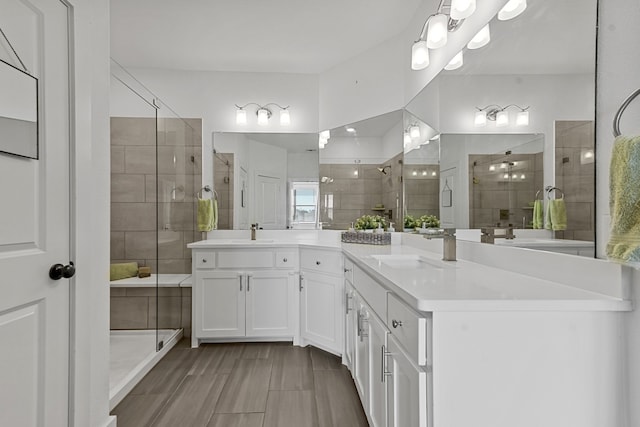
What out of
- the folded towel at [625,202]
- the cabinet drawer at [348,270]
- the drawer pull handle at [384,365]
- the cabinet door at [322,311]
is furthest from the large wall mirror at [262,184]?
the folded towel at [625,202]

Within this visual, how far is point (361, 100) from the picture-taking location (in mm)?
3121

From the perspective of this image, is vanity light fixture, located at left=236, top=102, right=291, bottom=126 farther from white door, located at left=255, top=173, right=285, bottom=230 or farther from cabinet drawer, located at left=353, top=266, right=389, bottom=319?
cabinet drawer, located at left=353, top=266, right=389, bottom=319

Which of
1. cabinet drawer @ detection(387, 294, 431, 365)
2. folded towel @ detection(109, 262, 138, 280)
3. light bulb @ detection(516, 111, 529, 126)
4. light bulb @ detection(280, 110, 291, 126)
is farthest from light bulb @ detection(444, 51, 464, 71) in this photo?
folded towel @ detection(109, 262, 138, 280)

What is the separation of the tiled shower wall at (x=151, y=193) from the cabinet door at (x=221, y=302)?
415mm

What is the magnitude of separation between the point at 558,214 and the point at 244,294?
2361mm

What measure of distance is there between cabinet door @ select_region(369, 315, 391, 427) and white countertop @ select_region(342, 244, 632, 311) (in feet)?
0.76

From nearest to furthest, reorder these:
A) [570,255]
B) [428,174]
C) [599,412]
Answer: [599,412], [570,255], [428,174]

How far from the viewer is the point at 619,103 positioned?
95 cm

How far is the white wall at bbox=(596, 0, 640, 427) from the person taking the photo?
883mm

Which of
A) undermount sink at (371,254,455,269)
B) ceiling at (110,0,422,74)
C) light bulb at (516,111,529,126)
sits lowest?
undermount sink at (371,254,455,269)

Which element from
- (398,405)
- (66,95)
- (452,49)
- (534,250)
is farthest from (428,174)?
(66,95)

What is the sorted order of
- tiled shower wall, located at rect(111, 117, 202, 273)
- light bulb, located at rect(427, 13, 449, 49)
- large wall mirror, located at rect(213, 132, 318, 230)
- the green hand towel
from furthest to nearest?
large wall mirror, located at rect(213, 132, 318, 230) < tiled shower wall, located at rect(111, 117, 202, 273) < light bulb, located at rect(427, 13, 449, 49) < the green hand towel

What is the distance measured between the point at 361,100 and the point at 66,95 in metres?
2.29

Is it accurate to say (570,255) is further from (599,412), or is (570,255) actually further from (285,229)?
(285,229)
